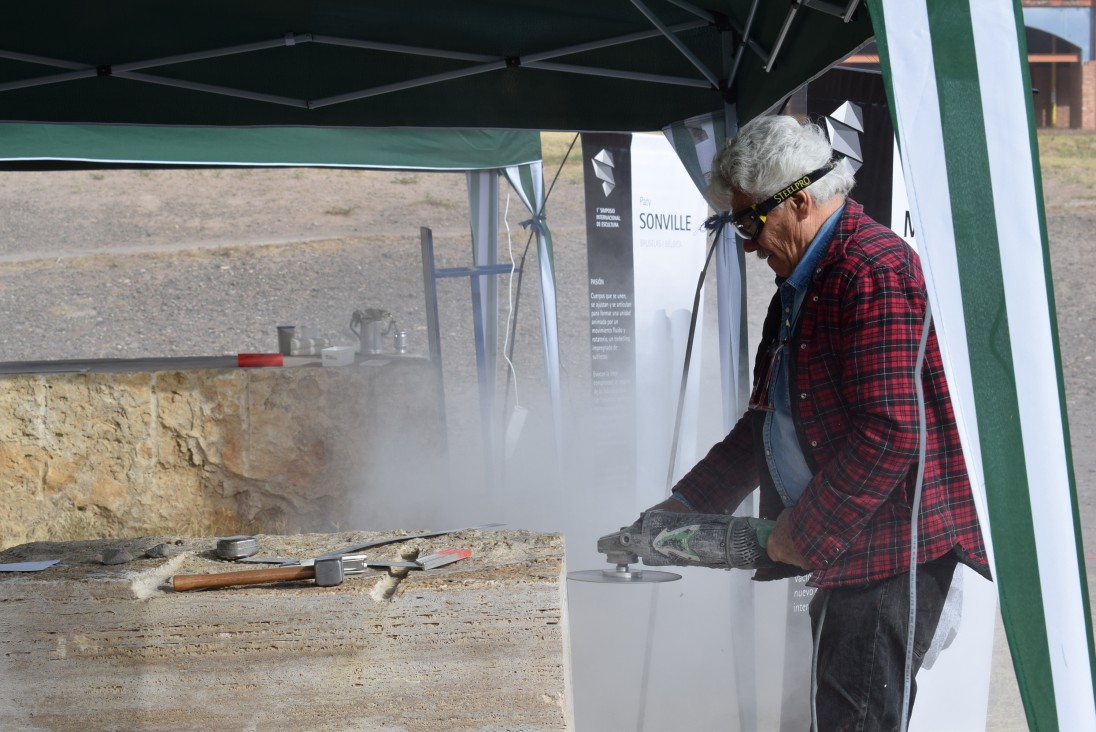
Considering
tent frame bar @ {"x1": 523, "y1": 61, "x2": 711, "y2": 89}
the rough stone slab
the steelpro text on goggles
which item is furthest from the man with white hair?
tent frame bar @ {"x1": 523, "y1": 61, "x2": 711, "y2": 89}

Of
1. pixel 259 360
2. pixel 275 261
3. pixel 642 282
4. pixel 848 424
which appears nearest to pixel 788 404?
pixel 848 424

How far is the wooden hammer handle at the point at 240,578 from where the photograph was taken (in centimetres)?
180

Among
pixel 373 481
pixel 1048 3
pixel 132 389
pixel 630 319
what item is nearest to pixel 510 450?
Result: pixel 373 481

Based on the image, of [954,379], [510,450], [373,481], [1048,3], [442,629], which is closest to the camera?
[954,379]

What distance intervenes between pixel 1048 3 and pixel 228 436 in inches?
1006

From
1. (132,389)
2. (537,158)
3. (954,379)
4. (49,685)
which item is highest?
(537,158)

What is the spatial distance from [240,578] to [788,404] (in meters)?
1.06

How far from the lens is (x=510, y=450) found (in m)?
5.93

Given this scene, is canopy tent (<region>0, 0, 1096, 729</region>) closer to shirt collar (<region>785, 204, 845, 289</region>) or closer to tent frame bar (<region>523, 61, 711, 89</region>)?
tent frame bar (<region>523, 61, 711, 89</region>)

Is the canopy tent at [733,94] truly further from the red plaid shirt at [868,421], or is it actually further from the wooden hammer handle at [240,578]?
the wooden hammer handle at [240,578]

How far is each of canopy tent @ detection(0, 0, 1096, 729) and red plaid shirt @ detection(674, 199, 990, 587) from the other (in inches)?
17.5

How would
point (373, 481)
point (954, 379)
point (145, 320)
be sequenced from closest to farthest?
point (954, 379)
point (373, 481)
point (145, 320)

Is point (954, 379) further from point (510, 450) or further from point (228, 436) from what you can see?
point (510, 450)

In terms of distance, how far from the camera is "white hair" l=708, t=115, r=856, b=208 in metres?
1.83
